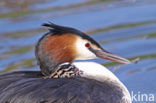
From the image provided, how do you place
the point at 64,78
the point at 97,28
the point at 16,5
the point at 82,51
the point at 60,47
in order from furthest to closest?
the point at 16,5 → the point at 97,28 → the point at 82,51 → the point at 60,47 → the point at 64,78

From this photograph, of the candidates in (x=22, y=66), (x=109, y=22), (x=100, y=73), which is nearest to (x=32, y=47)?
(x=22, y=66)

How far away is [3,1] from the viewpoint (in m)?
12.4

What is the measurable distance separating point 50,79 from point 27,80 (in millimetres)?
265

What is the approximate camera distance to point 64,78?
276 inches

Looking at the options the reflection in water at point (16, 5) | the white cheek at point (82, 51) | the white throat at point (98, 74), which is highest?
the reflection in water at point (16, 5)

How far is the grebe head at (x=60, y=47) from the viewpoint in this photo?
7.07 meters

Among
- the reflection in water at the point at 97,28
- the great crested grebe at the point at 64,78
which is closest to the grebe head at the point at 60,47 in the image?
the great crested grebe at the point at 64,78

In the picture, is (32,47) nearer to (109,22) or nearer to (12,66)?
(12,66)

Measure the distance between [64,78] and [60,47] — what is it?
0.40m

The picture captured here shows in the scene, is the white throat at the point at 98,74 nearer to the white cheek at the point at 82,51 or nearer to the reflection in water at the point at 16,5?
the white cheek at the point at 82,51

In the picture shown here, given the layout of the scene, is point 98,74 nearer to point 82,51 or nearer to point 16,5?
point 82,51

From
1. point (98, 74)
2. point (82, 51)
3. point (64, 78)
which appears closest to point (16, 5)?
point (82, 51)

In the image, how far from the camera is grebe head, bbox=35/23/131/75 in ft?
23.2

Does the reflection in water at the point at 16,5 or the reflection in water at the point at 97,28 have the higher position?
the reflection in water at the point at 16,5
